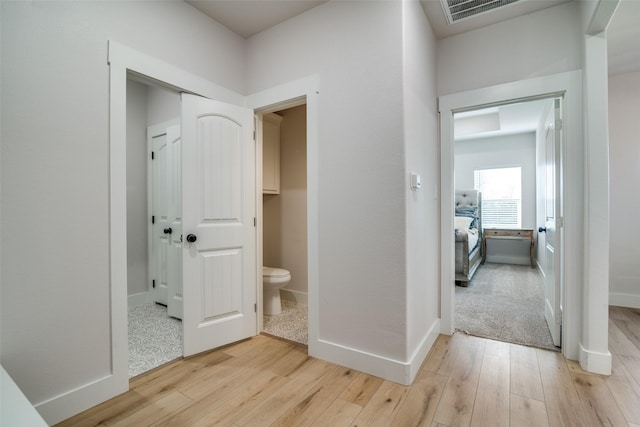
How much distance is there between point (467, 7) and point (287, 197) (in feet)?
8.60

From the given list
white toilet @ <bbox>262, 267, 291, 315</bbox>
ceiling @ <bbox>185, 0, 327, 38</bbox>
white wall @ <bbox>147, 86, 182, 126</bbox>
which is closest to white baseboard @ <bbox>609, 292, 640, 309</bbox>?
white toilet @ <bbox>262, 267, 291, 315</bbox>

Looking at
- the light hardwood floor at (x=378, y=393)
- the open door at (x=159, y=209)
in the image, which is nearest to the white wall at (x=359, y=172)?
the light hardwood floor at (x=378, y=393)

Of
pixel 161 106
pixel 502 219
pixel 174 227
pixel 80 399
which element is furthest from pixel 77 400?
pixel 502 219

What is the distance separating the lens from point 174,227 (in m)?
3.21

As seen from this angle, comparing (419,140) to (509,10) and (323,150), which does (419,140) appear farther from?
(509,10)

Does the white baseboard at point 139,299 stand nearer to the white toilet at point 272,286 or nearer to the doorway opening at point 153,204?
the doorway opening at point 153,204

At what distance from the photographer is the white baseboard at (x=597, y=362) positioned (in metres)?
1.96

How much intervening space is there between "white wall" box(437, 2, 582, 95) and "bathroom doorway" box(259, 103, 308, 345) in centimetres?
176

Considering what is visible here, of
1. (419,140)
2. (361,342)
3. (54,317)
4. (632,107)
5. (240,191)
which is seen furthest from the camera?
(632,107)

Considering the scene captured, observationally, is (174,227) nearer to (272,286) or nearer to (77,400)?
(272,286)

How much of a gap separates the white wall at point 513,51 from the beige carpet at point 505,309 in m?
2.22

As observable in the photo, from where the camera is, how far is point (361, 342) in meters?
2.05

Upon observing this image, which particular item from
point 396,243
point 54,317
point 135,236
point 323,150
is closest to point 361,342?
point 396,243

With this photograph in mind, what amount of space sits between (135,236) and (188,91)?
219 cm
